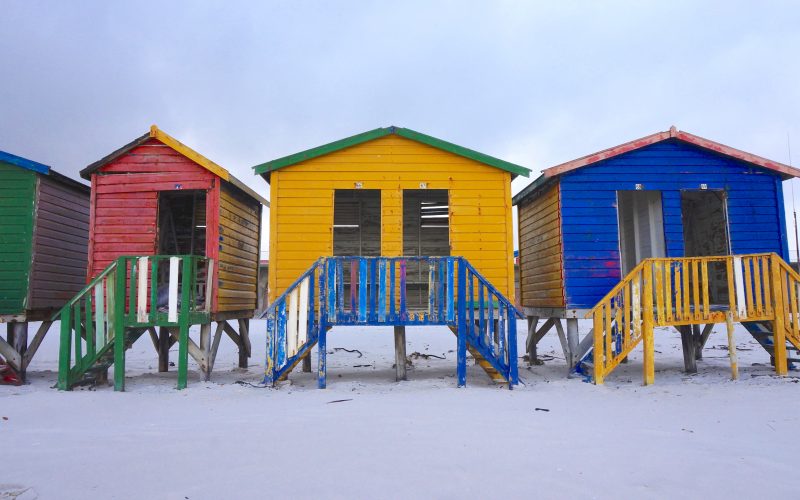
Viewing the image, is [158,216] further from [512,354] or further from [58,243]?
[512,354]

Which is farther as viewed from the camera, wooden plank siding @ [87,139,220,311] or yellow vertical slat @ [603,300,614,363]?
wooden plank siding @ [87,139,220,311]

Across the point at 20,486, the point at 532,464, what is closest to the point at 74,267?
the point at 20,486

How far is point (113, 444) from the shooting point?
4973 millimetres

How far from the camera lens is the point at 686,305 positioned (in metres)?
8.82

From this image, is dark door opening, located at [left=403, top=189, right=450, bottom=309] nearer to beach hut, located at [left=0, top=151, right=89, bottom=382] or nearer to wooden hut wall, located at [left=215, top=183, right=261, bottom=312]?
wooden hut wall, located at [left=215, top=183, right=261, bottom=312]

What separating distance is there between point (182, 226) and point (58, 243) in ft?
9.53

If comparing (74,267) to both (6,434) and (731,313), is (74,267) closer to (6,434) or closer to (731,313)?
(6,434)

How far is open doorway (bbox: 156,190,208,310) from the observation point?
494 inches

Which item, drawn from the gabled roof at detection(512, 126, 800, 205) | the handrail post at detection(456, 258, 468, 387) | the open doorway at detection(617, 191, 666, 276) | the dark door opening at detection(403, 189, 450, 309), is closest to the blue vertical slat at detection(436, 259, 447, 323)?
the handrail post at detection(456, 258, 468, 387)

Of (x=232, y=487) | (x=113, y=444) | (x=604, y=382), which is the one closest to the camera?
(x=232, y=487)

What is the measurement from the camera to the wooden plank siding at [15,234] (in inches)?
396

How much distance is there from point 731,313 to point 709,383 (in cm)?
134

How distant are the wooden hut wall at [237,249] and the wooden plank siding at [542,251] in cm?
720

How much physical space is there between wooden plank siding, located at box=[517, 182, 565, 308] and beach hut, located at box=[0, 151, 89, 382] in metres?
11.1
